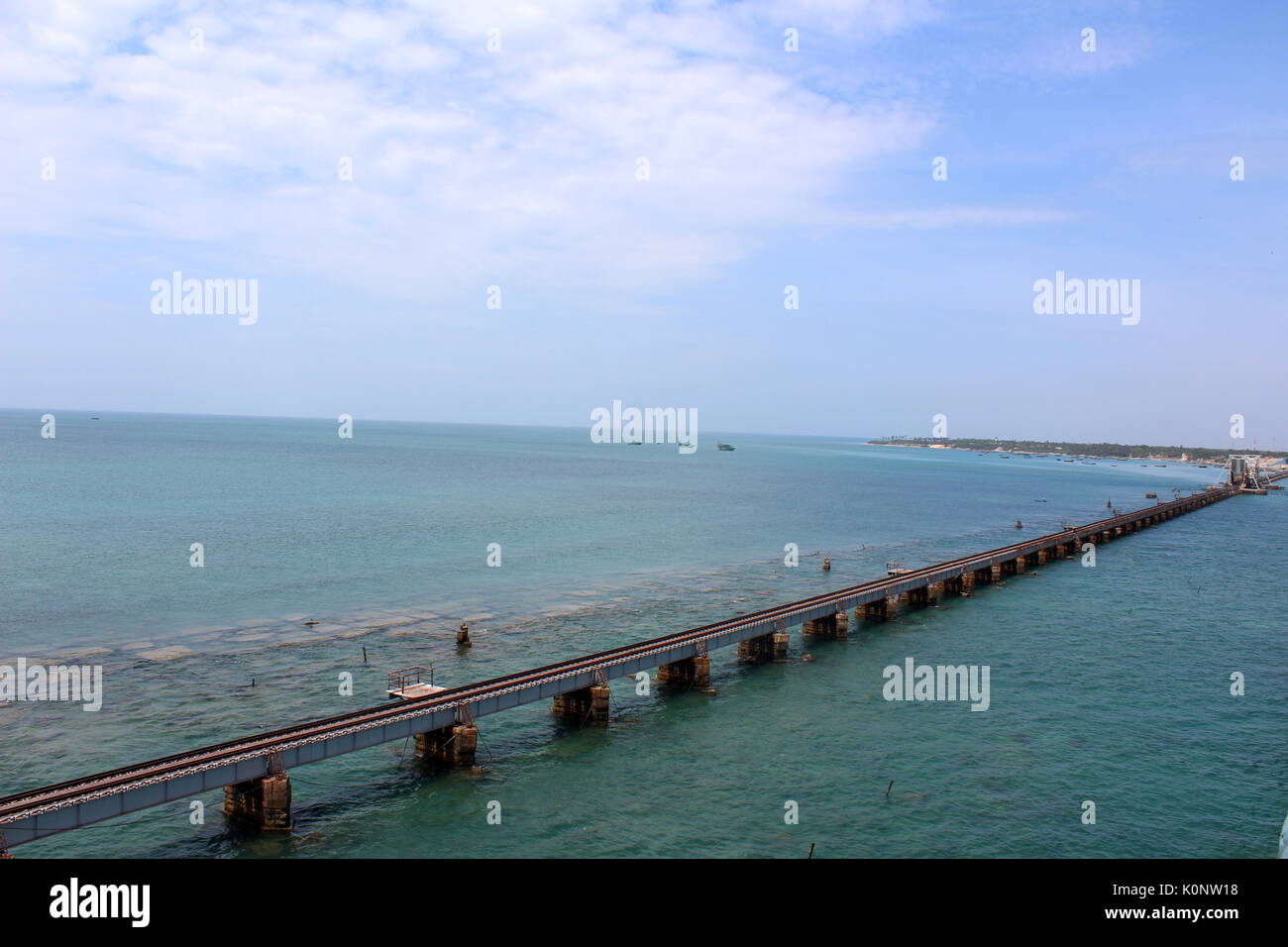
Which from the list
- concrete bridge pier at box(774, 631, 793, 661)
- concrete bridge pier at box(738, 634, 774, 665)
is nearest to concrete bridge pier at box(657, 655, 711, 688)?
concrete bridge pier at box(738, 634, 774, 665)

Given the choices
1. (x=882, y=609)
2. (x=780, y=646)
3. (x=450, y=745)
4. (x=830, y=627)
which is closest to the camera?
(x=450, y=745)

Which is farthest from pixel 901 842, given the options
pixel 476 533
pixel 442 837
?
pixel 476 533

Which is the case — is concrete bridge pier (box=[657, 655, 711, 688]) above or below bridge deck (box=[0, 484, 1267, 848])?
below

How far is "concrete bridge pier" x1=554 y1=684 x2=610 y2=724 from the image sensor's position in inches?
1501

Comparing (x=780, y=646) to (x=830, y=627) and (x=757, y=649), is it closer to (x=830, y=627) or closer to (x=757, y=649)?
(x=757, y=649)

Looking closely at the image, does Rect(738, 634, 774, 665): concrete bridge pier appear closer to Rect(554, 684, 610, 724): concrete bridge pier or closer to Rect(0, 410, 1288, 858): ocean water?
Rect(0, 410, 1288, 858): ocean water

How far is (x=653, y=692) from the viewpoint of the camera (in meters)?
43.2

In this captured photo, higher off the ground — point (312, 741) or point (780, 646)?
point (312, 741)

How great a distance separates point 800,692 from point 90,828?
30118mm

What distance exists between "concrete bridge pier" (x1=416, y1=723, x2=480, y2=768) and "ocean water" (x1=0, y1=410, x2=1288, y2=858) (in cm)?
74

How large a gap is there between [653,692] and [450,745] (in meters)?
13.2

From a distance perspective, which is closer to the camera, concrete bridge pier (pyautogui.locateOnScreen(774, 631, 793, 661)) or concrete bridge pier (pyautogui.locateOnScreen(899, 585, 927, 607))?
concrete bridge pier (pyautogui.locateOnScreen(774, 631, 793, 661))

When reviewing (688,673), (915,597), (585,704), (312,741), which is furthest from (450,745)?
(915,597)

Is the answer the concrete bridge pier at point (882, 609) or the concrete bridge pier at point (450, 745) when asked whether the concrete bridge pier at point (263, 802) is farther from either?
the concrete bridge pier at point (882, 609)
